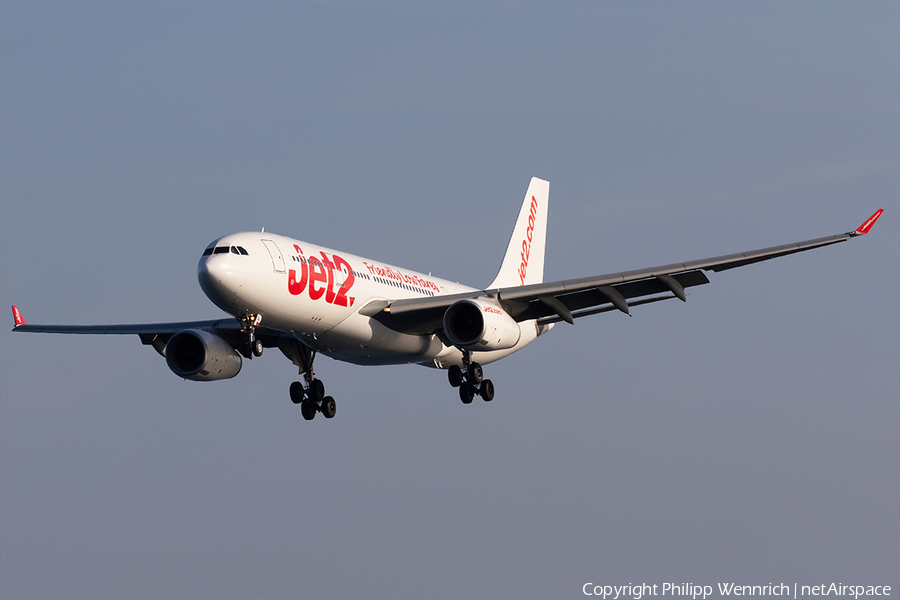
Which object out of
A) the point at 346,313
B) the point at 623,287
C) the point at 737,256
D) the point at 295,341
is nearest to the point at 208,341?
the point at 295,341

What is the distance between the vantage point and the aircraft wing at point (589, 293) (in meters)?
35.3

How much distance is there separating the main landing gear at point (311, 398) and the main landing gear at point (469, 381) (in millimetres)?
4563

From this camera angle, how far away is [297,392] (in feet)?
134

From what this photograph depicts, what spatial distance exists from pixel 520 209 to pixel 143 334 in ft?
62.4

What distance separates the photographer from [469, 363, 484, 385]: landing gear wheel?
4022cm

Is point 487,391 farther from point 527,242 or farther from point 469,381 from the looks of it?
point 527,242

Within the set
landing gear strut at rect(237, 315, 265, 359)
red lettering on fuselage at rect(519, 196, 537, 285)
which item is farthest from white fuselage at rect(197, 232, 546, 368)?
red lettering on fuselage at rect(519, 196, 537, 285)

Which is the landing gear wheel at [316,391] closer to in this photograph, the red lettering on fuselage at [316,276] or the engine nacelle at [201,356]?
the engine nacelle at [201,356]

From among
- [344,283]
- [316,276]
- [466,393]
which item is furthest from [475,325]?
[316,276]

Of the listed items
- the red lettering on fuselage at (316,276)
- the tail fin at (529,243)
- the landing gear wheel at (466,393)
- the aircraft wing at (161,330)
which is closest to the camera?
the red lettering on fuselage at (316,276)

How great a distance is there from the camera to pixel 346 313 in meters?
35.2

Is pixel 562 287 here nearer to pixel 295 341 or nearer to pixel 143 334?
pixel 295 341

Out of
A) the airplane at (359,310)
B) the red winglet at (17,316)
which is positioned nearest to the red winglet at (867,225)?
the airplane at (359,310)

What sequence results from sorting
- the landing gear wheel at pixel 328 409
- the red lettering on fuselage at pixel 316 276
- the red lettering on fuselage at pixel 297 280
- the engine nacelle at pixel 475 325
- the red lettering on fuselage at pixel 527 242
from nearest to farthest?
the red lettering on fuselage at pixel 297 280 → the red lettering on fuselage at pixel 316 276 → the engine nacelle at pixel 475 325 → the landing gear wheel at pixel 328 409 → the red lettering on fuselage at pixel 527 242
